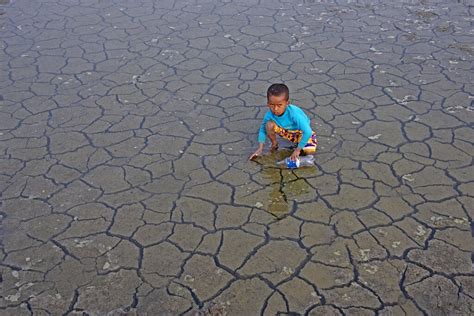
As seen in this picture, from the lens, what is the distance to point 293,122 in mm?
4066

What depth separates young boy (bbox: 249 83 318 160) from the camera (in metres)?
3.85

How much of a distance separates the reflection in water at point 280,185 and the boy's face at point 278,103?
0.43 metres

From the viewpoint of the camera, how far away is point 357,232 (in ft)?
11.2

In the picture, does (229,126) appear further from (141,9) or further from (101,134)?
(141,9)

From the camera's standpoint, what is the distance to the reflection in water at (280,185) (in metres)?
3.69

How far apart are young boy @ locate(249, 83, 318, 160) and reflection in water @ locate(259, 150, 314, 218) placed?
110 millimetres

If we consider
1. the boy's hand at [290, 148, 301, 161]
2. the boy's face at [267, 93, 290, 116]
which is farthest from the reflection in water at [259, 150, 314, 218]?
the boy's face at [267, 93, 290, 116]

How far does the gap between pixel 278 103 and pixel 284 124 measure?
0.28m

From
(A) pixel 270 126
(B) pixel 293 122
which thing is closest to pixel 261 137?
(A) pixel 270 126

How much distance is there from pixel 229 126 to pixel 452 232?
2043 mm

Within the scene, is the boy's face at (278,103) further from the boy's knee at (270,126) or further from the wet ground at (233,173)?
the wet ground at (233,173)

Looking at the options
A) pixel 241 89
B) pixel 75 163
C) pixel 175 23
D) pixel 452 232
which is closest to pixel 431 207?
pixel 452 232

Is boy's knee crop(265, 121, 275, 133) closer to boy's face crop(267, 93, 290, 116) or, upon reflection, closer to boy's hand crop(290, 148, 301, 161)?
boy's face crop(267, 93, 290, 116)

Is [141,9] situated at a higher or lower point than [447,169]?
lower
